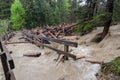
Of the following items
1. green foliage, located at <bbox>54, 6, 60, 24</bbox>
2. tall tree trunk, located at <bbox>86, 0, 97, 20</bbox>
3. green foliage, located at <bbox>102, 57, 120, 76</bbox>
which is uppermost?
tall tree trunk, located at <bbox>86, 0, 97, 20</bbox>

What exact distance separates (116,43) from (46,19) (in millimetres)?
39895

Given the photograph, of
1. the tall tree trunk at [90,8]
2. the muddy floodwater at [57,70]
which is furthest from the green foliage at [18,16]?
the muddy floodwater at [57,70]

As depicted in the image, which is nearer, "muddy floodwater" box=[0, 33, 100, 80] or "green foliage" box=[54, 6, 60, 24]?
"muddy floodwater" box=[0, 33, 100, 80]

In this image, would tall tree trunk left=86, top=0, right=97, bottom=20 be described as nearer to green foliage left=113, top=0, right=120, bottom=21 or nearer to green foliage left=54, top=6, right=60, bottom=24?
green foliage left=113, top=0, right=120, bottom=21

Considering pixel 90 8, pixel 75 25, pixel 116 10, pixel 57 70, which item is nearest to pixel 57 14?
pixel 75 25

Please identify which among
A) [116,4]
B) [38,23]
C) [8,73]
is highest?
[116,4]

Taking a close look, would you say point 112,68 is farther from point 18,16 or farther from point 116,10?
point 18,16

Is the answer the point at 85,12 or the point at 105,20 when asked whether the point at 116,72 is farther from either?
the point at 85,12

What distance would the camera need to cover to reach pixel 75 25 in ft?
75.3

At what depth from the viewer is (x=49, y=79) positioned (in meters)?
7.44

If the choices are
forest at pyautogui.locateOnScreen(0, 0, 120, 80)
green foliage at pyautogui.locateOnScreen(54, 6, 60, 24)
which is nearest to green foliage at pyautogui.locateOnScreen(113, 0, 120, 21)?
forest at pyautogui.locateOnScreen(0, 0, 120, 80)

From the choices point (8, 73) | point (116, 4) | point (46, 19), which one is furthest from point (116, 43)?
point (46, 19)

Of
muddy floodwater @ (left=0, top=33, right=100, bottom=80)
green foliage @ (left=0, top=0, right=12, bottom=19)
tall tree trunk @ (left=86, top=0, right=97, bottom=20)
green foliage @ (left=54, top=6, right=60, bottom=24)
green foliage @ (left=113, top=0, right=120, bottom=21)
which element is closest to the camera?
muddy floodwater @ (left=0, top=33, right=100, bottom=80)

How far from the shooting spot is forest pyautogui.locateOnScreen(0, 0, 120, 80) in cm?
926
